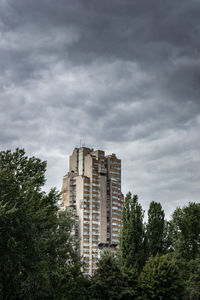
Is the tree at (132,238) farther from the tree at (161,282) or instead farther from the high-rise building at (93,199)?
the high-rise building at (93,199)

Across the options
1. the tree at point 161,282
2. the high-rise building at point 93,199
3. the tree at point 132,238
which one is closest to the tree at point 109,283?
the tree at point 161,282

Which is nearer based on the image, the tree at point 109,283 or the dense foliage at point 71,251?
the dense foliage at point 71,251

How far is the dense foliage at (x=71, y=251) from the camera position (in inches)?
1141

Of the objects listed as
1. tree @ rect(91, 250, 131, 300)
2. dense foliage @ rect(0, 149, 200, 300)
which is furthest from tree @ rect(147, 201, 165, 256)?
tree @ rect(91, 250, 131, 300)

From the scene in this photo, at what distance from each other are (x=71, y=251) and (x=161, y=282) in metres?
9.05

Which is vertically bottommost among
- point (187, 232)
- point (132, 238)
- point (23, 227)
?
point (23, 227)

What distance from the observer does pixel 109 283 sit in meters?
39.1

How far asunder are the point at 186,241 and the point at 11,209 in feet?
90.9

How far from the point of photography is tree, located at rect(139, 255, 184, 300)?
40.8m

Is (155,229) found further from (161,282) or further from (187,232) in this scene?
(161,282)

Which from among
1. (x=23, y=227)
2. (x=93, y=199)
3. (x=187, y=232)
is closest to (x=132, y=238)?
(x=187, y=232)

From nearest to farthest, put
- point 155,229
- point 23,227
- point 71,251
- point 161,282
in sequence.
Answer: point 23,227 → point 161,282 → point 71,251 → point 155,229

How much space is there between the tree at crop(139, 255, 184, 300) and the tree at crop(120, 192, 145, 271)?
3.80 metres

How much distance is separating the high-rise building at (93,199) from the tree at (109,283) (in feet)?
231
